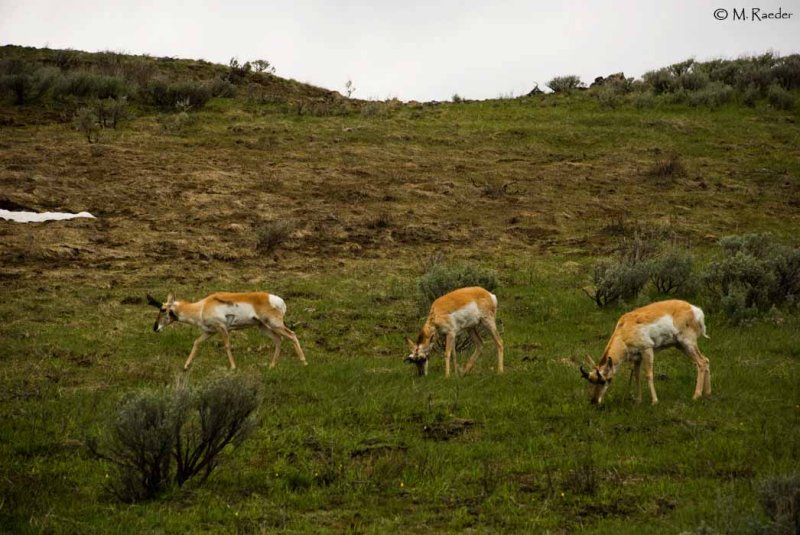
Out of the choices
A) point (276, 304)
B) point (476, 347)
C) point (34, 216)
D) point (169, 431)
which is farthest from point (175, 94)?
point (169, 431)

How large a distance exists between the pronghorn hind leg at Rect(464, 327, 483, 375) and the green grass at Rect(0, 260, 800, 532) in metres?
0.29

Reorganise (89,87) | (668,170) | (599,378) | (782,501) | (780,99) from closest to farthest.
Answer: (782,501)
(599,378)
(668,170)
(89,87)
(780,99)

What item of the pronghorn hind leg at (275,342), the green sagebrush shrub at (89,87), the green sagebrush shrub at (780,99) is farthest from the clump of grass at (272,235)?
the green sagebrush shrub at (780,99)

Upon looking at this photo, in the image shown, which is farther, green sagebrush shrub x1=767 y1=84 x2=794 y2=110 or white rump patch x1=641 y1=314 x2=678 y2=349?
green sagebrush shrub x1=767 y1=84 x2=794 y2=110

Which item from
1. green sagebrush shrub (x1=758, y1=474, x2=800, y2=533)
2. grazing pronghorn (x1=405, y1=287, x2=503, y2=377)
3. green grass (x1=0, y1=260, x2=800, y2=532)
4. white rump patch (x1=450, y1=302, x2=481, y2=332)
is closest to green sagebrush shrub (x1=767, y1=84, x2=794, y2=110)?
green grass (x1=0, y1=260, x2=800, y2=532)

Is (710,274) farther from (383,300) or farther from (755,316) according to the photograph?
(383,300)

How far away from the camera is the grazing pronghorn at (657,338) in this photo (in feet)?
41.2

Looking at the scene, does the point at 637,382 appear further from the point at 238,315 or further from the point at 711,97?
the point at 711,97

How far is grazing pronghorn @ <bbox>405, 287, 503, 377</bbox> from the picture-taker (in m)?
14.7

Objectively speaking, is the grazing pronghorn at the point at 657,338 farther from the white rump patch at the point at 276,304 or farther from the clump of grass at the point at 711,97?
the clump of grass at the point at 711,97

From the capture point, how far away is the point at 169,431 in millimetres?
9492

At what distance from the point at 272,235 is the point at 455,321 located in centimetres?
1102

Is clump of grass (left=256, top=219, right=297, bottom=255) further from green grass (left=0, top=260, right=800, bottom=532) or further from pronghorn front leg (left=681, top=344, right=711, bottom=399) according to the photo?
pronghorn front leg (left=681, top=344, right=711, bottom=399)

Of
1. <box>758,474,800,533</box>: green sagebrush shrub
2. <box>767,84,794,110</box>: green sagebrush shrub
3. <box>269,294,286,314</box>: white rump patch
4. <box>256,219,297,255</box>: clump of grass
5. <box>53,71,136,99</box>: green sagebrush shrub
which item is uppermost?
<box>53,71,136,99</box>: green sagebrush shrub
